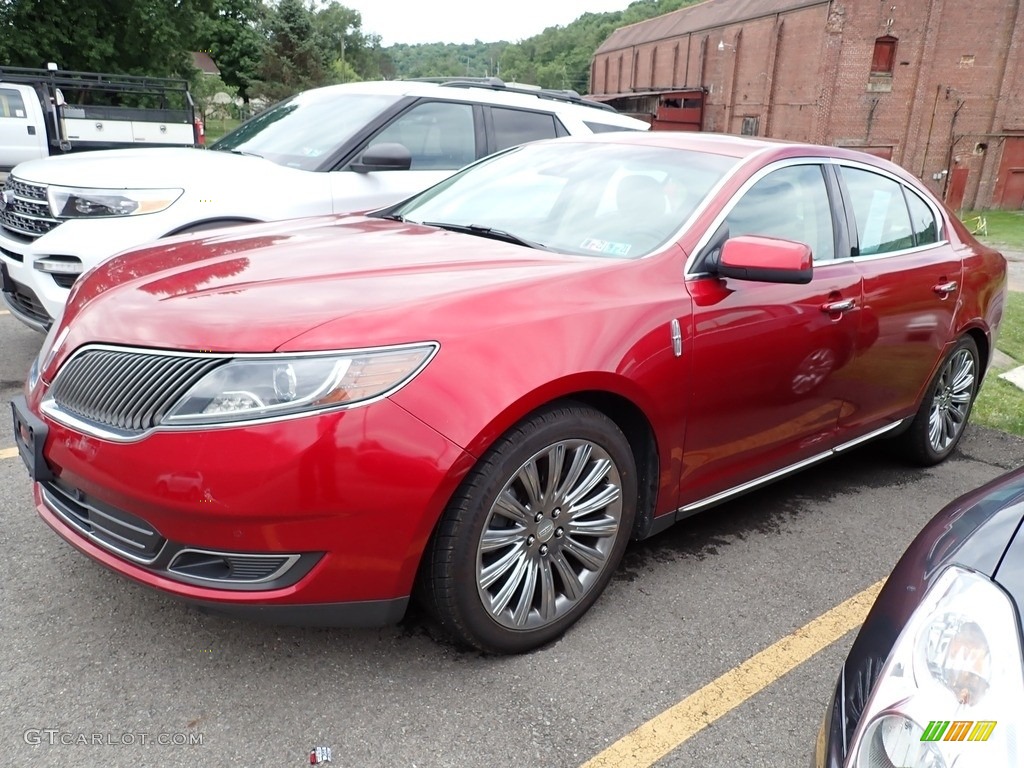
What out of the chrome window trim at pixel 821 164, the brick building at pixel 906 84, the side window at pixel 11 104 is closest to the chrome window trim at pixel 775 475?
the chrome window trim at pixel 821 164

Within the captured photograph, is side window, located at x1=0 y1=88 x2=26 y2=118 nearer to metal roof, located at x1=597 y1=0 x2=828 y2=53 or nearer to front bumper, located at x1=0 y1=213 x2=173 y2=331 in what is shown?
front bumper, located at x1=0 y1=213 x2=173 y2=331

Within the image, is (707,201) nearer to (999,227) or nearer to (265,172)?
(265,172)

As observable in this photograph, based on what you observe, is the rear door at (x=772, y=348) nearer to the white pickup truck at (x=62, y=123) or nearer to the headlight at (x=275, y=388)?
the headlight at (x=275, y=388)

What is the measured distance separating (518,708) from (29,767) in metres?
1.25

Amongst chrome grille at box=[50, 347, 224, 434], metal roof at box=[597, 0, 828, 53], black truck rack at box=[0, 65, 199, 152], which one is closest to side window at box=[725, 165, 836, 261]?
chrome grille at box=[50, 347, 224, 434]

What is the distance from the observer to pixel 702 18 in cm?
4900

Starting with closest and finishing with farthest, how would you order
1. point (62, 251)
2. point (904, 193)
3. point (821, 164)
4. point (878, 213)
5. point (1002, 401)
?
point (821, 164), point (878, 213), point (904, 193), point (62, 251), point (1002, 401)

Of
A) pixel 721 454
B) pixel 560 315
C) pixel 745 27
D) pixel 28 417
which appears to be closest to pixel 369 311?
pixel 560 315

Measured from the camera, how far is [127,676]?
2.35 metres

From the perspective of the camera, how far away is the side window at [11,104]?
40.4 feet

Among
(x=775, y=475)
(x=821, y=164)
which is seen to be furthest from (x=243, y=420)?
(x=821, y=164)

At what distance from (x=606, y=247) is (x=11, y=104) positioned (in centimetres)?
1288

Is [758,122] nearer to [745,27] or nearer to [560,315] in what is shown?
[745,27]

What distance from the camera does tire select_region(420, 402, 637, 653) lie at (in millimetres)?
2264
